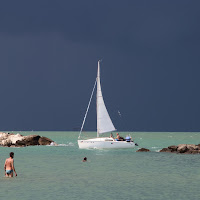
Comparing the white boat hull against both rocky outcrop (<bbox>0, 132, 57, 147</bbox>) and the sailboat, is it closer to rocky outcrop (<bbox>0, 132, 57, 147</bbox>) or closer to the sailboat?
the sailboat

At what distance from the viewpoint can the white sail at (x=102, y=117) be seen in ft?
221

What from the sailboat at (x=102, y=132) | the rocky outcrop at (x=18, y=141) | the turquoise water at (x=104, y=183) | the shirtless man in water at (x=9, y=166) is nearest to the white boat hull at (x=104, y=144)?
the sailboat at (x=102, y=132)

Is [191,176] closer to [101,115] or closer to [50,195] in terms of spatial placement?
[50,195]

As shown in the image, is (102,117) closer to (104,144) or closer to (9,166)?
(104,144)

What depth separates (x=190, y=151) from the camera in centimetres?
5934

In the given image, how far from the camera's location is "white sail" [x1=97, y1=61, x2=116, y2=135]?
67.3m

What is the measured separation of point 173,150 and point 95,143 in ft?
41.4

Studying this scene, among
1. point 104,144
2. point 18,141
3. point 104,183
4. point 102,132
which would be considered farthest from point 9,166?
point 18,141

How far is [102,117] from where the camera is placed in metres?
67.9

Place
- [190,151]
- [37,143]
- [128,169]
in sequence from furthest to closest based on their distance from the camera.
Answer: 1. [37,143]
2. [190,151]
3. [128,169]

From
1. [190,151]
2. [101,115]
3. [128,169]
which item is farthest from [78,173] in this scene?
[101,115]

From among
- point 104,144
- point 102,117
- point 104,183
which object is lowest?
point 104,183

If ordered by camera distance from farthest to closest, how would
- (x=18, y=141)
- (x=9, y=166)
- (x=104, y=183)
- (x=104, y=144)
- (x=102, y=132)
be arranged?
1. (x=18, y=141)
2. (x=102, y=132)
3. (x=104, y=144)
4. (x=104, y=183)
5. (x=9, y=166)

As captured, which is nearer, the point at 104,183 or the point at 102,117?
the point at 104,183
